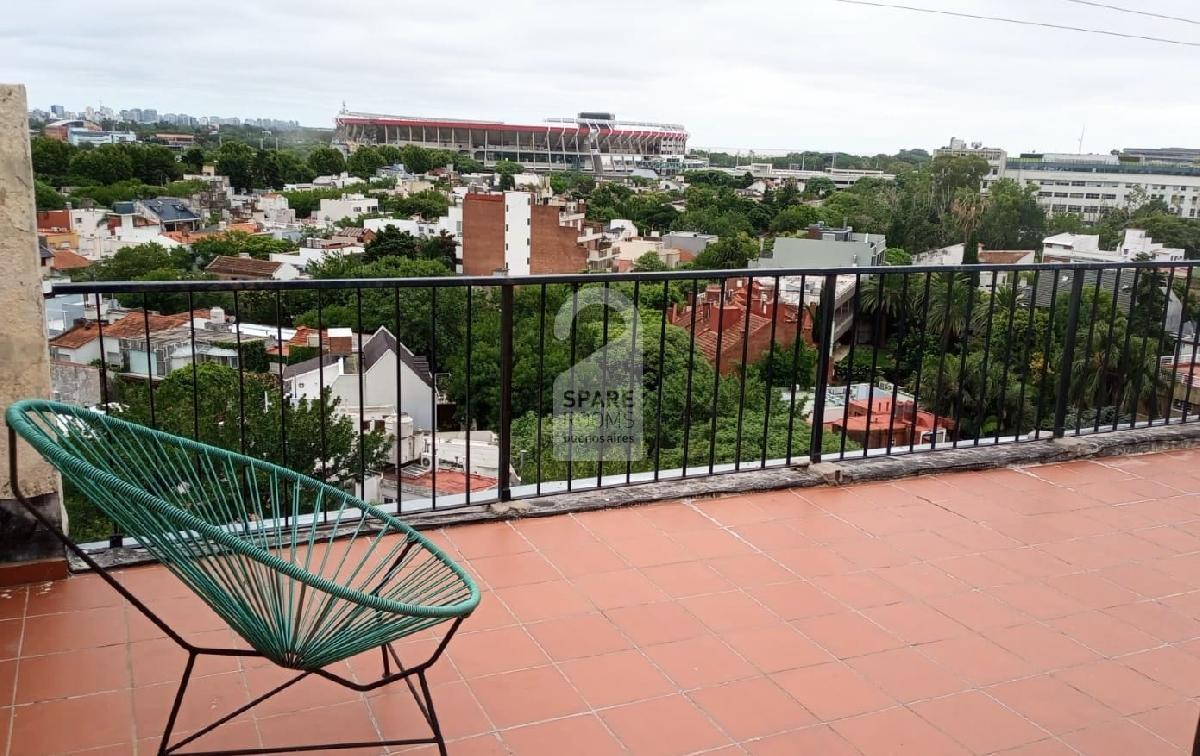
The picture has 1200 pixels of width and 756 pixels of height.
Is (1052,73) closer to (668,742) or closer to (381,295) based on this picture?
(381,295)

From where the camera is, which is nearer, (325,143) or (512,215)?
(512,215)

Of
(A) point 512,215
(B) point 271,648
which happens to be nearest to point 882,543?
(B) point 271,648

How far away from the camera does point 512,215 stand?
1779 inches

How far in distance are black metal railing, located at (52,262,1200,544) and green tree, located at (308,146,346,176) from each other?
57.0 meters

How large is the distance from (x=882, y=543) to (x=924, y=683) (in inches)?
34.7

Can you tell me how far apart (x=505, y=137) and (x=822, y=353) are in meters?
105

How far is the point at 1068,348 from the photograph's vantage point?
12.7 ft

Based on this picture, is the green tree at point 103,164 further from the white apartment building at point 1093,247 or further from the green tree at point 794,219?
the white apartment building at point 1093,247

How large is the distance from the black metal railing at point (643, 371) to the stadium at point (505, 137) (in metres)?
73.6

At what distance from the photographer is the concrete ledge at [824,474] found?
299cm

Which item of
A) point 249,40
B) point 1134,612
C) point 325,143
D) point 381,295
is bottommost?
point 381,295

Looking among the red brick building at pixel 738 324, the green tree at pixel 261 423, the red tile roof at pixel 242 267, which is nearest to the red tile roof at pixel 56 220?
the red tile roof at pixel 242 267

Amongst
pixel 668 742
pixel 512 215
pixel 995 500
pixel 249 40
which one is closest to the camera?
pixel 668 742

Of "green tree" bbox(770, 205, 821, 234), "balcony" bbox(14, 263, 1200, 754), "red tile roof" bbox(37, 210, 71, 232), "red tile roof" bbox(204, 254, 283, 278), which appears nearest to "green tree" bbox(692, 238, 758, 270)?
"green tree" bbox(770, 205, 821, 234)
